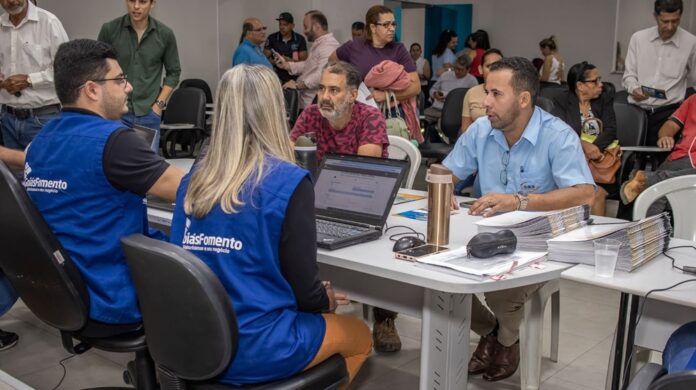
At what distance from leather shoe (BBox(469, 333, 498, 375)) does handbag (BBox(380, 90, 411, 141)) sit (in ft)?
5.99

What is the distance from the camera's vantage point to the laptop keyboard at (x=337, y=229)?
2062 mm

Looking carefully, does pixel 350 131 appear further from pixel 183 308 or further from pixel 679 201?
pixel 183 308

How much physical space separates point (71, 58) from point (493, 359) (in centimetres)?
188

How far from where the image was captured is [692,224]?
246 cm

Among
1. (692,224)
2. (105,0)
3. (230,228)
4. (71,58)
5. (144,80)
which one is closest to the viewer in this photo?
(230,228)

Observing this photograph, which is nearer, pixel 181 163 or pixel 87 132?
pixel 87 132

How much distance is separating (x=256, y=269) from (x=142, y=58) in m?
3.16

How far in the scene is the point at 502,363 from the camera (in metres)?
2.77

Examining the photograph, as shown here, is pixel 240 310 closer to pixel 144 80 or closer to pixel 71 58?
pixel 71 58

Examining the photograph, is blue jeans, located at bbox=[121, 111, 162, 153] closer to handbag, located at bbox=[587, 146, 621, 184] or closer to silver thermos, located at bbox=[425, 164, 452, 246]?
silver thermos, located at bbox=[425, 164, 452, 246]

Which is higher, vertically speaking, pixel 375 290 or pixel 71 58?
pixel 71 58

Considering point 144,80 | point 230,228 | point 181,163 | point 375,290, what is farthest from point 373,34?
point 230,228

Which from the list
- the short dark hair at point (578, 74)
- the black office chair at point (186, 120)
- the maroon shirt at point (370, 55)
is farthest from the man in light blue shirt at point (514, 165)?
the black office chair at point (186, 120)

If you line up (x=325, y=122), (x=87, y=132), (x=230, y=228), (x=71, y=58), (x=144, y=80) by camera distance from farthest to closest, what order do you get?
(x=144, y=80), (x=325, y=122), (x=71, y=58), (x=87, y=132), (x=230, y=228)
